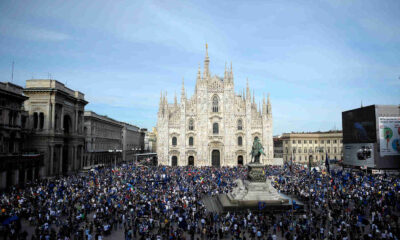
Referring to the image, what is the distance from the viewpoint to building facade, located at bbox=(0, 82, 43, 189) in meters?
29.8

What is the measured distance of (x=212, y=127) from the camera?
189 feet

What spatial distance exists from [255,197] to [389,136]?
35.0 m

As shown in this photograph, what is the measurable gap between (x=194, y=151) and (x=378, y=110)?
32642 mm

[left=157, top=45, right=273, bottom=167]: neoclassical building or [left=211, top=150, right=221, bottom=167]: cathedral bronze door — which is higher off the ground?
[left=157, top=45, right=273, bottom=167]: neoclassical building

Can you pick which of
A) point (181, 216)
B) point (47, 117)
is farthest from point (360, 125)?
point (47, 117)

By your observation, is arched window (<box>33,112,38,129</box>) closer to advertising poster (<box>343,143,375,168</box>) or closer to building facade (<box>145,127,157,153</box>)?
advertising poster (<box>343,143,375,168</box>)

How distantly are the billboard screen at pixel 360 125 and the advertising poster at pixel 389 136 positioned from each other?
3.65ft

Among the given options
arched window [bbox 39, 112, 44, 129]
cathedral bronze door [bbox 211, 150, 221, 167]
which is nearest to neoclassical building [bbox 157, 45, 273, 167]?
cathedral bronze door [bbox 211, 150, 221, 167]

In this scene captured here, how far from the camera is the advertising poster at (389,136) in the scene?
1794 inches

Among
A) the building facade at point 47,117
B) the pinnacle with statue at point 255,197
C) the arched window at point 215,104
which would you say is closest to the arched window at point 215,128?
the arched window at point 215,104

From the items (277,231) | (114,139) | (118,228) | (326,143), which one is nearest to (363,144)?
(326,143)

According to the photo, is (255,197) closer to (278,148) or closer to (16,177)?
(16,177)

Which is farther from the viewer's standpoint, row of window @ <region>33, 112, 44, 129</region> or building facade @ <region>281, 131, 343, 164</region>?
building facade @ <region>281, 131, 343, 164</region>

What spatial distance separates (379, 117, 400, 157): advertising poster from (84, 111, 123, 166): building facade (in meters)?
43.5
